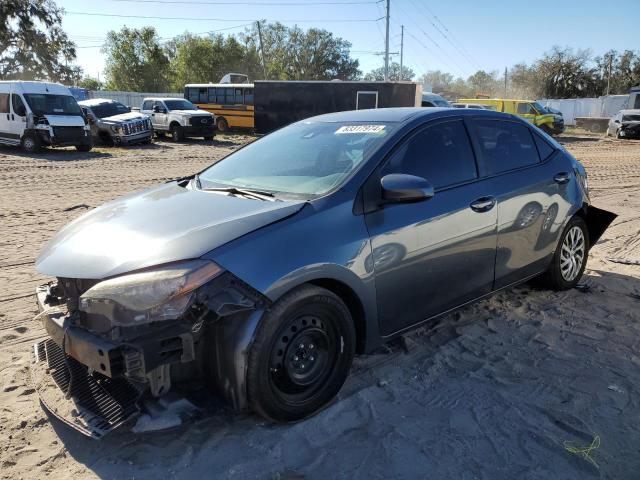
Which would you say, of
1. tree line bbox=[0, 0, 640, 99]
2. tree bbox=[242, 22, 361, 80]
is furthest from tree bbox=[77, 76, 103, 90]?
tree bbox=[242, 22, 361, 80]

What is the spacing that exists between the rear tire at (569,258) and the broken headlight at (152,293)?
335 centimetres

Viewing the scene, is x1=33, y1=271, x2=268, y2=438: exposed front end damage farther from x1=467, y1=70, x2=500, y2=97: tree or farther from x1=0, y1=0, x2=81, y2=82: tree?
x1=467, y1=70, x2=500, y2=97: tree

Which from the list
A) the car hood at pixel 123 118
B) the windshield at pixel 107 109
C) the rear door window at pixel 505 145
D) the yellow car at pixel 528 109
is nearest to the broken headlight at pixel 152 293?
the rear door window at pixel 505 145

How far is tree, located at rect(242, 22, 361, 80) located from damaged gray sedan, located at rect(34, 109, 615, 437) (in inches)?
2870

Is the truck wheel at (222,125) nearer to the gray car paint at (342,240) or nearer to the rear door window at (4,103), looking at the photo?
the rear door window at (4,103)

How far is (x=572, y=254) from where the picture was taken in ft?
16.0

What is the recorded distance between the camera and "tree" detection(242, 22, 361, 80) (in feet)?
243

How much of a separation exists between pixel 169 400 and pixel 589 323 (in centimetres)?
330

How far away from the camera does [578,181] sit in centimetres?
477

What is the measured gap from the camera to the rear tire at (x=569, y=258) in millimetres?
4699

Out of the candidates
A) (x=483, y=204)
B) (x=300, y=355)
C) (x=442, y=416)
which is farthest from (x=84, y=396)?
(x=483, y=204)

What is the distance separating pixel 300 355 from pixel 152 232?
3.35ft

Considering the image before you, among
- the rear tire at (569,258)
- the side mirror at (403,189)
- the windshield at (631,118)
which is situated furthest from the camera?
the windshield at (631,118)

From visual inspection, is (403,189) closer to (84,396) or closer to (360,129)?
(360,129)
